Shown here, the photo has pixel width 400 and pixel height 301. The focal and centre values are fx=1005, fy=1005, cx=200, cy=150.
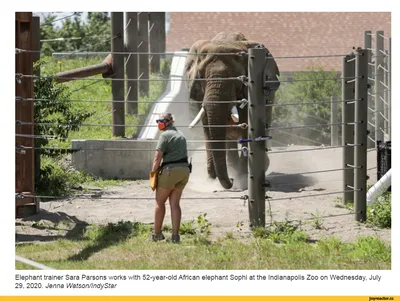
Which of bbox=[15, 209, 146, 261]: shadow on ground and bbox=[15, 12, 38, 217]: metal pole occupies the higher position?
bbox=[15, 12, 38, 217]: metal pole

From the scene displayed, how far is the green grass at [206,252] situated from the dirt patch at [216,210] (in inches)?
18.1

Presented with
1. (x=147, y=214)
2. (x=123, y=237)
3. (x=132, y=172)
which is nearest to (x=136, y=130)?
(x=132, y=172)

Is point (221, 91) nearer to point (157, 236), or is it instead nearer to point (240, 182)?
point (240, 182)

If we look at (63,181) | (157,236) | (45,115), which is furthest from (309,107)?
(157,236)

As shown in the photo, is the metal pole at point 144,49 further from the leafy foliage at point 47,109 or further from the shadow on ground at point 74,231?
the shadow on ground at point 74,231

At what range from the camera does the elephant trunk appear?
53.1 feet

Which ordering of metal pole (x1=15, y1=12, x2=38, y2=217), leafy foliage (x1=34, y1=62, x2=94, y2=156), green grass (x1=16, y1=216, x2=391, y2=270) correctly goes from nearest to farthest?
1. green grass (x1=16, y1=216, x2=391, y2=270)
2. metal pole (x1=15, y1=12, x2=38, y2=217)
3. leafy foliage (x1=34, y1=62, x2=94, y2=156)

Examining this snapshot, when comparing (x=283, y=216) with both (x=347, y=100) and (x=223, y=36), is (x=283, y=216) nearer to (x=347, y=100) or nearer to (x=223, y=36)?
(x=347, y=100)

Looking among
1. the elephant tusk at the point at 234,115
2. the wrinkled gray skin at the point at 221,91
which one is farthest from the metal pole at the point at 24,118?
the elephant tusk at the point at 234,115

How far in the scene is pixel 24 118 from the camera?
1404 cm

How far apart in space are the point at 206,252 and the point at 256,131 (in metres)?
2.00

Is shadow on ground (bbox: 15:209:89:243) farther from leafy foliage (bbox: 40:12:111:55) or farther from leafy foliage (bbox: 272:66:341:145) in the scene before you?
leafy foliage (bbox: 40:12:111:55)

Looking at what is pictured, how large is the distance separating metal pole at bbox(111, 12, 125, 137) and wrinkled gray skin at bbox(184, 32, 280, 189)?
2.37 metres

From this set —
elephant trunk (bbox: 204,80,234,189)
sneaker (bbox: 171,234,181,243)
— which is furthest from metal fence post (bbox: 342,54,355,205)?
sneaker (bbox: 171,234,181,243)
